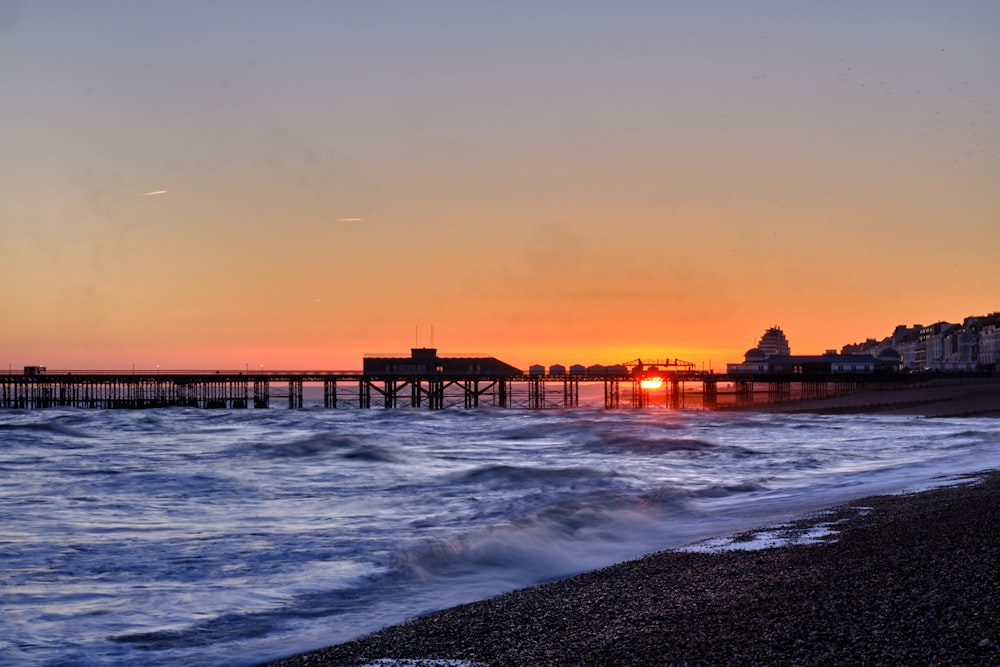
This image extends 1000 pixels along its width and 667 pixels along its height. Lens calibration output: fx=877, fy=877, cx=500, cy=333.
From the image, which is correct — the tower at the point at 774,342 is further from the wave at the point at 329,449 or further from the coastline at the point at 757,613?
the coastline at the point at 757,613

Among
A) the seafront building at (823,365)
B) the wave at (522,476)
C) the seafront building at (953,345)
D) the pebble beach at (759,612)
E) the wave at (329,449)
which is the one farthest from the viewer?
the seafront building at (953,345)

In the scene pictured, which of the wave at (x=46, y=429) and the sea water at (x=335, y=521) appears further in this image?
the wave at (x=46, y=429)

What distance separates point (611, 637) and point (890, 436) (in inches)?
1388

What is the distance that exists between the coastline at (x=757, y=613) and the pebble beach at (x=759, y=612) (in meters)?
0.02

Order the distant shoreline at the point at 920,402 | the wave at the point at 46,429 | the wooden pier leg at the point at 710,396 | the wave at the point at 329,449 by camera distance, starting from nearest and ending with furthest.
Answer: the wave at the point at 329,449 → the wave at the point at 46,429 → the distant shoreline at the point at 920,402 → the wooden pier leg at the point at 710,396

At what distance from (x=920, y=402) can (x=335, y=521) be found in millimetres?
57879

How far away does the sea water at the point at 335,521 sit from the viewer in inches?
379

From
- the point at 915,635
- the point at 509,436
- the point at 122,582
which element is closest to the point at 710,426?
the point at 509,436

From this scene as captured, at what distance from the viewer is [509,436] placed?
49.2m

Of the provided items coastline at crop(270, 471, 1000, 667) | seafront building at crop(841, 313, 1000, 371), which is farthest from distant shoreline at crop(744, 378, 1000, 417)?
coastline at crop(270, 471, 1000, 667)

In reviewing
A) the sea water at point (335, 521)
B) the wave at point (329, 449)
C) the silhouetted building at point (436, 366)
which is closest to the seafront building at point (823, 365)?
the silhouetted building at point (436, 366)

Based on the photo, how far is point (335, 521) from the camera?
56.1 feet

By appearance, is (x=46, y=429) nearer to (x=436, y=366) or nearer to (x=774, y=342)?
(x=436, y=366)

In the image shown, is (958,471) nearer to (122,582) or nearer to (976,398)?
(122,582)
